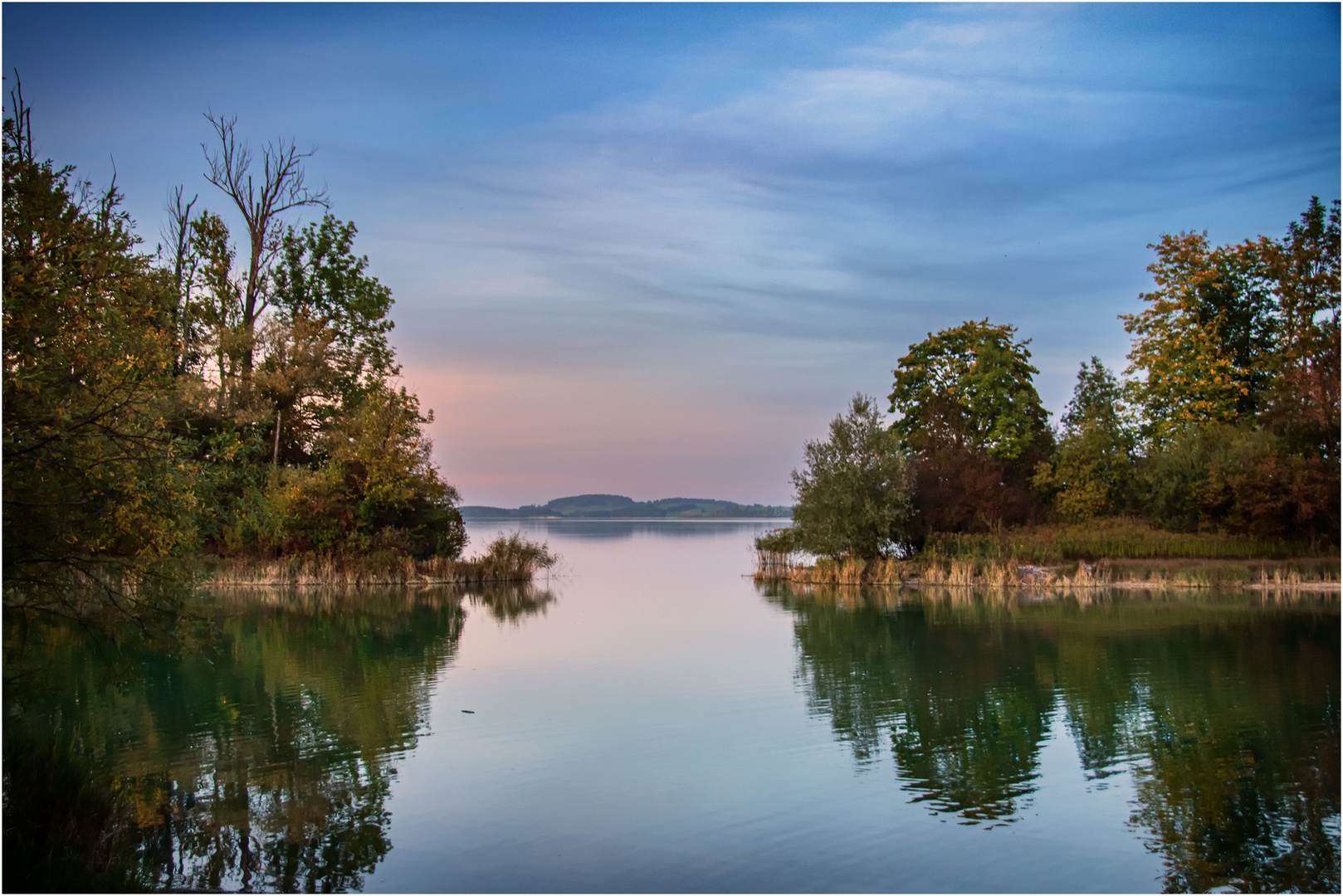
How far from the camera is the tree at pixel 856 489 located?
34.0 meters

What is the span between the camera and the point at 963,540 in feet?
114

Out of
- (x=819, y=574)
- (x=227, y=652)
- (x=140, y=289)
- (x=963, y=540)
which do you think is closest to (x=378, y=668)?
(x=227, y=652)

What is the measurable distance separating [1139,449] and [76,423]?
131 ft

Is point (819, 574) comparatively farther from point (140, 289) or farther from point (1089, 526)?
point (140, 289)

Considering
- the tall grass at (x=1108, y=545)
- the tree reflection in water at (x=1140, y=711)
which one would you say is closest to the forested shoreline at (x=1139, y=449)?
the tall grass at (x=1108, y=545)

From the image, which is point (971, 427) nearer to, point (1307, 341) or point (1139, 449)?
point (1139, 449)

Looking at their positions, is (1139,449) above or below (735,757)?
above

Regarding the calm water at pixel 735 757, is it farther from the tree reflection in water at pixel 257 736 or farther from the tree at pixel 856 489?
the tree at pixel 856 489

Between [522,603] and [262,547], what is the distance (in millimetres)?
9279

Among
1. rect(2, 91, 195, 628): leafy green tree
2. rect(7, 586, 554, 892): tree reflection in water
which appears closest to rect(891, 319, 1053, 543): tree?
rect(7, 586, 554, 892): tree reflection in water

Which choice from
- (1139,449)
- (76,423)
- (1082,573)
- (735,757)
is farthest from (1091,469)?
(76,423)

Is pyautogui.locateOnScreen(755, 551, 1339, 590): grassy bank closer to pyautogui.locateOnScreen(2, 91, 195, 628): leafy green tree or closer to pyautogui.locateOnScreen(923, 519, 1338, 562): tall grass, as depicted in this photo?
pyautogui.locateOnScreen(923, 519, 1338, 562): tall grass

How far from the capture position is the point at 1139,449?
40875mm

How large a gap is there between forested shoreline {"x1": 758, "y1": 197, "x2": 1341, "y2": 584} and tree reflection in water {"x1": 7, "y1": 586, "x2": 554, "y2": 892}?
16.8 meters
